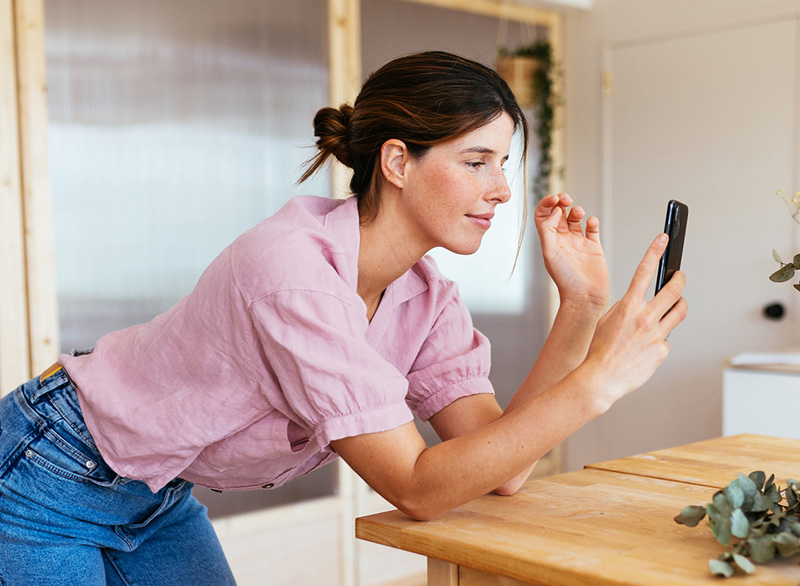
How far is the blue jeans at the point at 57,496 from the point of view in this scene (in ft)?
4.21

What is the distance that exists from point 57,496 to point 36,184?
1.59 meters

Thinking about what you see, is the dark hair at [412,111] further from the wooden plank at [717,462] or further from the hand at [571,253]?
the wooden plank at [717,462]

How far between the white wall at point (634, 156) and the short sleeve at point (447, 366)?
2.47 meters

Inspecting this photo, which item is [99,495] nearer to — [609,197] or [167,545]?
[167,545]

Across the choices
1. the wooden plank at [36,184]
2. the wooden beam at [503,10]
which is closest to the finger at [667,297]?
the wooden plank at [36,184]

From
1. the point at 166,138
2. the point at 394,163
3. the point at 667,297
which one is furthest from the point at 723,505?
the point at 166,138

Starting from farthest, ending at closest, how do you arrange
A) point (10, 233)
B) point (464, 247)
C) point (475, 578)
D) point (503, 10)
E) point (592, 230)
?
point (503, 10)
point (10, 233)
point (592, 230)
point (464, 247)
point (475, 578)

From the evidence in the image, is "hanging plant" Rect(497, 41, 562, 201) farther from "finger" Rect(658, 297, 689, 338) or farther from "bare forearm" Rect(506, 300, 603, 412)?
"finger" Rect(658, 297, 689, 338)

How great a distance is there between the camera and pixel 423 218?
1.35m

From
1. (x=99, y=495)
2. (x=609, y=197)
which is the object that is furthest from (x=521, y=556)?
(x=609, y=197)

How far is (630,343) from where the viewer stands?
3.62ft

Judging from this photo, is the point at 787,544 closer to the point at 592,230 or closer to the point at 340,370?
the point at 340,370

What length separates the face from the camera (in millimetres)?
1312

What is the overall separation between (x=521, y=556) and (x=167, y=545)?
72cm
